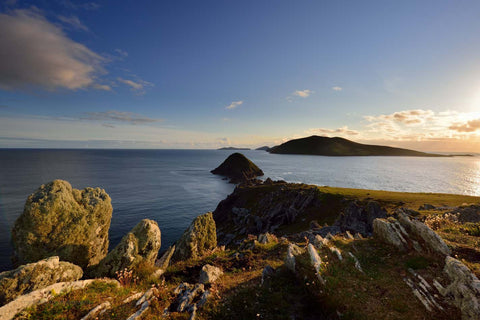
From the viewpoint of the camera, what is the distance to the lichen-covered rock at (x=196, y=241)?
22.0 metres

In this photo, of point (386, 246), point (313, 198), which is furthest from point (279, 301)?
point (313, 198)

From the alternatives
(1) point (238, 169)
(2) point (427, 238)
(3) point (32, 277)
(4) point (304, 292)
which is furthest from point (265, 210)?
(1) point (238, 169)

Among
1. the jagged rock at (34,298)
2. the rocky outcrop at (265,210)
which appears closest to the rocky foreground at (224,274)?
the jagged rock at (34,298)

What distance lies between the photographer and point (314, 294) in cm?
1201

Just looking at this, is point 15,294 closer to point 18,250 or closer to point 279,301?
point 18,250

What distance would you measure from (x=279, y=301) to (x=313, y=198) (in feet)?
181

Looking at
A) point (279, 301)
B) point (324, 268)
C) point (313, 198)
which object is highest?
point (324, 268)

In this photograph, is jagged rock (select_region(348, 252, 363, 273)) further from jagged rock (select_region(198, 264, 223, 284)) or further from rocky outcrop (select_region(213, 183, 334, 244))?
rocky outcrop (select_region(213, 183, 334, 244))

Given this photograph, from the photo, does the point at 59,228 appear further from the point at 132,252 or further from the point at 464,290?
the point at 464,290

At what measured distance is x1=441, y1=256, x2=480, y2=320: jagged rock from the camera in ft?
28.2

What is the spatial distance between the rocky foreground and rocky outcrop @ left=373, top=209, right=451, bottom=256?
0.07 meters

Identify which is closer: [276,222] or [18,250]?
[18,250]

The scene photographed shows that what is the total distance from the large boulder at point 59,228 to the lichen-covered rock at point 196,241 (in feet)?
23.9

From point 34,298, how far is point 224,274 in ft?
34.2
